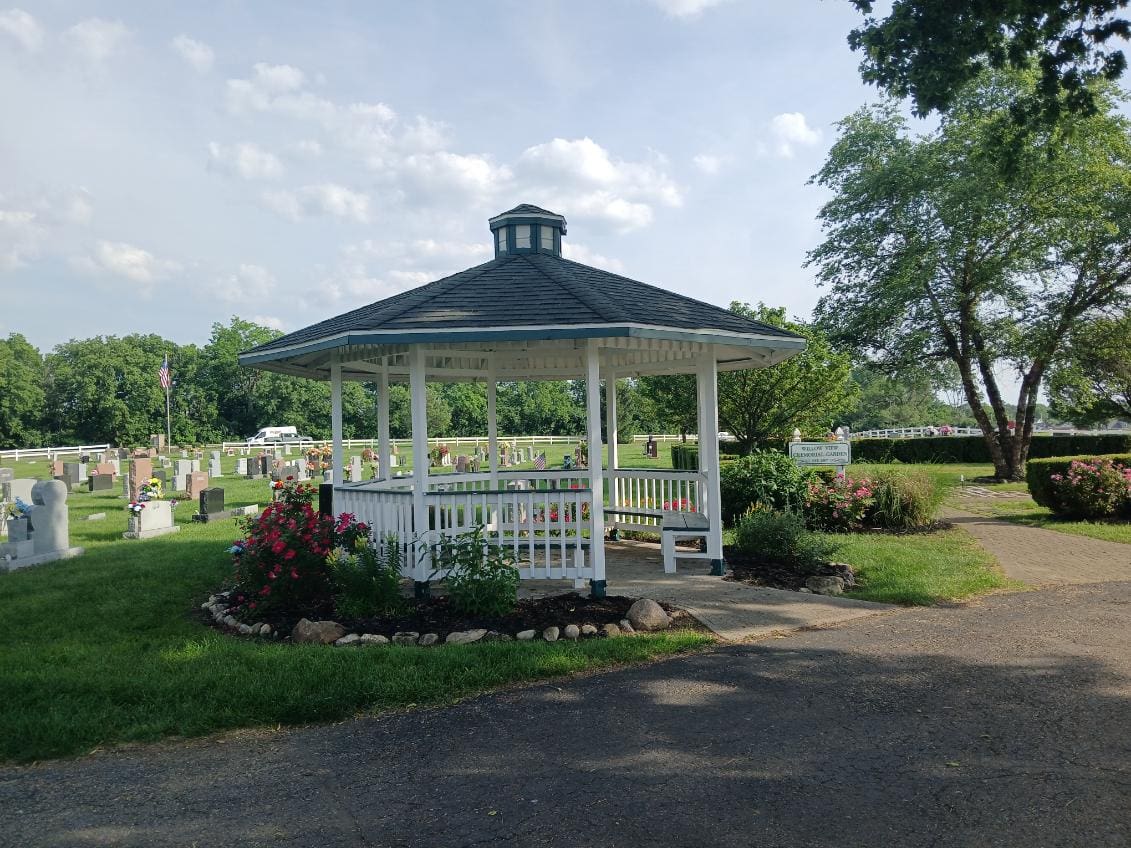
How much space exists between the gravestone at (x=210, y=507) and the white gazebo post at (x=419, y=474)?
31.3ft

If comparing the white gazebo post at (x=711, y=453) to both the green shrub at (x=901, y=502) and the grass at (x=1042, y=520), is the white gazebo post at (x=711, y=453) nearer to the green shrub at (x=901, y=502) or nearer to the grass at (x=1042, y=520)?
the green shrub at (x=901, y=502)

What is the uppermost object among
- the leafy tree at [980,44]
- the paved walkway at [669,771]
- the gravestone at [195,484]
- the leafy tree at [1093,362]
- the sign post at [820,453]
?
the leafy tree at [980,44]

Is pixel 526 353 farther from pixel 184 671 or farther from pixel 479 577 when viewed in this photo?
pixel 184 671

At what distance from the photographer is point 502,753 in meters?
4.21

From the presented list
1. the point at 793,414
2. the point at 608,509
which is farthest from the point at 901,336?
the point at 608,509

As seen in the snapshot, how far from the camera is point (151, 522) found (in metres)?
13.4

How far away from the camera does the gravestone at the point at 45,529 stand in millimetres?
10656

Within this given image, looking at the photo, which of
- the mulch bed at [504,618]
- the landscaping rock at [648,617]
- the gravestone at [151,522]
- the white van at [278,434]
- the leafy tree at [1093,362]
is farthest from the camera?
the white van at [278,434]

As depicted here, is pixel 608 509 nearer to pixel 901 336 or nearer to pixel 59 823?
pixel 59 823

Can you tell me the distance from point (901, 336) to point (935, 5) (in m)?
18.0

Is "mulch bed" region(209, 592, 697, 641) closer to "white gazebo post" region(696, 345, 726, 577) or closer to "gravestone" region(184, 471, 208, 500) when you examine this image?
"white gazebo post" region(696, 345, 726, 577)

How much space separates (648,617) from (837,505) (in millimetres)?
7200

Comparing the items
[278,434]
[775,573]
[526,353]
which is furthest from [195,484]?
[278,434]

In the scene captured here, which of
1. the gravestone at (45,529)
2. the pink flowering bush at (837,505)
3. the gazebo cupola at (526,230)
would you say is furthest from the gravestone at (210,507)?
the pink flowering bush at (837,505)
